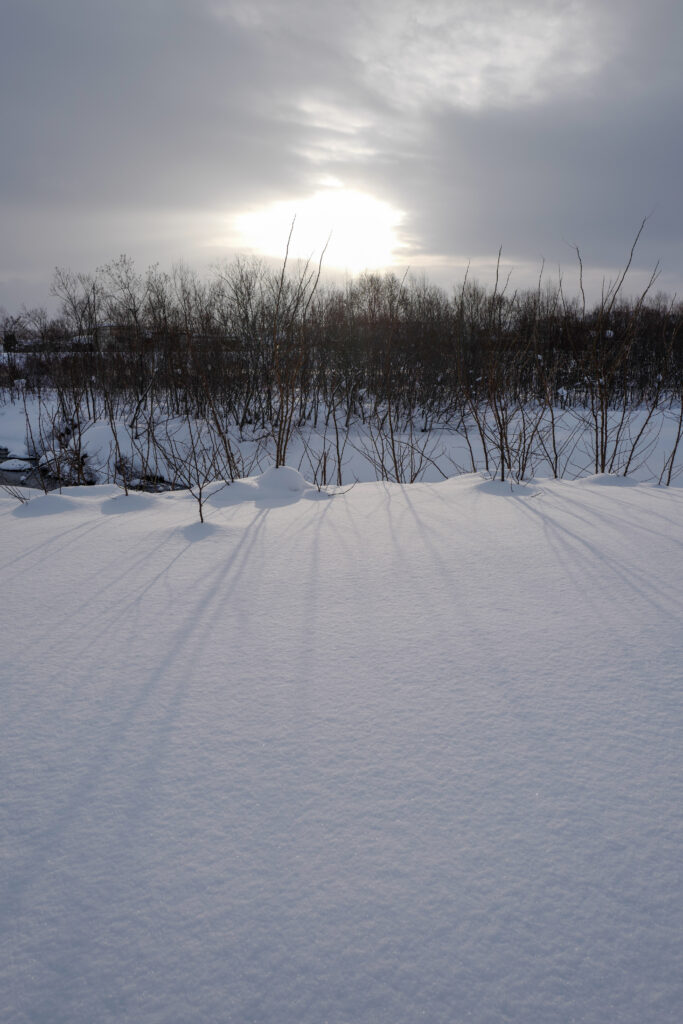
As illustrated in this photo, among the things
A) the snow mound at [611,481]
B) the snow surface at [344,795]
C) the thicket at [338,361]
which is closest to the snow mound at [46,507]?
the snow surface at [344,795]

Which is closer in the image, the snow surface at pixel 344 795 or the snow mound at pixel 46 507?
the snow surface at pixel 344 795

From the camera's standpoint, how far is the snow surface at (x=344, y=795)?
32.9 inches

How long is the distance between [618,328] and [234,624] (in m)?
20.7

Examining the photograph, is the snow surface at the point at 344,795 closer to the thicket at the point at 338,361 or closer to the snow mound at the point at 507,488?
the snow mound at the point at 507,488

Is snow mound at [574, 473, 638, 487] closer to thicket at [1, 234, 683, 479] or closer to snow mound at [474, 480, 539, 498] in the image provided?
snow mound at [474, 480, 539, 498]

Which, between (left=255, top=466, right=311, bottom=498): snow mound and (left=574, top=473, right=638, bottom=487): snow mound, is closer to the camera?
(left=255, top=466, right=311, bottom=498): snow mound

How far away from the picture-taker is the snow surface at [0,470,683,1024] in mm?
835

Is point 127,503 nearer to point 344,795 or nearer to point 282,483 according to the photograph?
point 282,483

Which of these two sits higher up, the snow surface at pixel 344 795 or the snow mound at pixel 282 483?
the snow mound at pixel 282 483

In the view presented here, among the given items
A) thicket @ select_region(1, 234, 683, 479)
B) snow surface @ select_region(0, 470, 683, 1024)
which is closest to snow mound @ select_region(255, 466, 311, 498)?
snow surface @ select_region(0, 470, 683, 1024)

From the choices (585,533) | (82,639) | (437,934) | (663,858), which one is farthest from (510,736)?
(585,533)

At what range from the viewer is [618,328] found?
1903cm

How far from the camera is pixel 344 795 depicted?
3.77 feet

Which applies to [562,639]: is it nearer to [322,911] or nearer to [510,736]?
[510,736]
